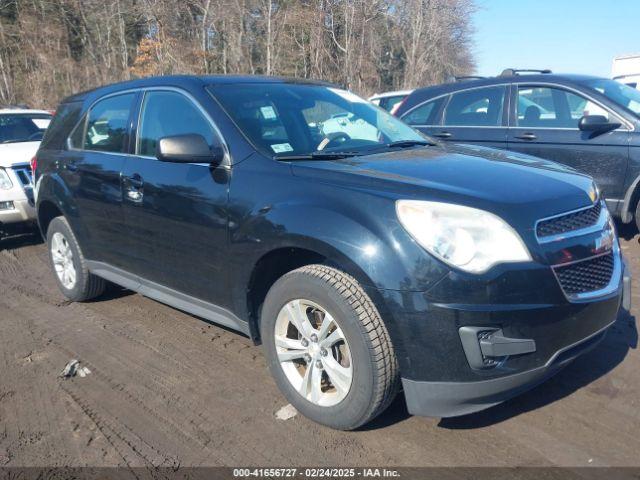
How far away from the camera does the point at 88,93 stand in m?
4.71

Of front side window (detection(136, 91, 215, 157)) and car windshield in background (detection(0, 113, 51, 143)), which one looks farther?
car windshield in background (detection(0, 113, 51, 143))

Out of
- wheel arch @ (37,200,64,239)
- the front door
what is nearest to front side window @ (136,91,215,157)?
the front door

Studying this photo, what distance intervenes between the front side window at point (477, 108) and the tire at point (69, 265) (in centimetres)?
444

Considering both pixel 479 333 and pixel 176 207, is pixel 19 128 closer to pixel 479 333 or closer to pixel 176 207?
pixel 176 207

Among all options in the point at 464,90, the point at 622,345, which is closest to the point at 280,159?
the point at 622,345

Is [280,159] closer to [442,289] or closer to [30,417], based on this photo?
[442,289]

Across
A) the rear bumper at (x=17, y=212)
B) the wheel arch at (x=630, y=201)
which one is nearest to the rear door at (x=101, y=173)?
the rear bumper at (x=17, y=212)

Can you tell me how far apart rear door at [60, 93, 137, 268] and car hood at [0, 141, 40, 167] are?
301 centimetres

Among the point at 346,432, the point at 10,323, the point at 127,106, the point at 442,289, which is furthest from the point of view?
the point at 10,323

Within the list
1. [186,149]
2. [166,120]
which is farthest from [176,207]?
[166,120]

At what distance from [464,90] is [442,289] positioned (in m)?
4.96

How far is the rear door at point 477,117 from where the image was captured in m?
6.30

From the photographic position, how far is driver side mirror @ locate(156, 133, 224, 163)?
10.2ft

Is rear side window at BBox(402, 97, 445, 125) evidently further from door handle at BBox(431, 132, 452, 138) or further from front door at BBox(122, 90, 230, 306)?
front door at BBox(122, 90, 230, 306)
